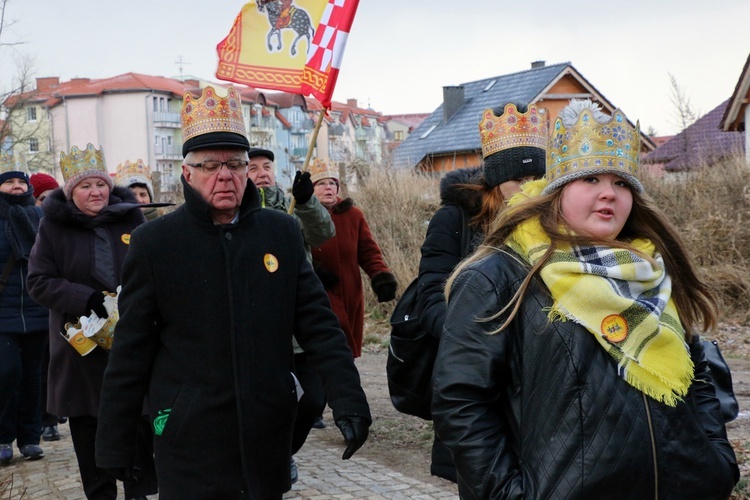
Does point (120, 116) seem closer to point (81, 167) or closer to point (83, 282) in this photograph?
point (81, 167)

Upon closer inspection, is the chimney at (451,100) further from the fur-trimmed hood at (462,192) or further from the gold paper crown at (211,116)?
the gold paper crown at (211,116)

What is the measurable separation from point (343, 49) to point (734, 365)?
22.3 ft

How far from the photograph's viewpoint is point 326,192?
841cm

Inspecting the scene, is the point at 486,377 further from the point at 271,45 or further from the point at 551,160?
the point at 271,45

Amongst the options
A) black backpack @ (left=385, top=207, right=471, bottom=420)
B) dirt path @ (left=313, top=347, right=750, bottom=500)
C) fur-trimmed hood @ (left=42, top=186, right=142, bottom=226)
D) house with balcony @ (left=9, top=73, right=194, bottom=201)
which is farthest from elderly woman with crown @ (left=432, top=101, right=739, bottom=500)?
house with balcony @ (left=9, top=73, right=194, bottom=201)

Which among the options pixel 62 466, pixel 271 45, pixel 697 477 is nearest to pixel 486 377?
pixel 697 477

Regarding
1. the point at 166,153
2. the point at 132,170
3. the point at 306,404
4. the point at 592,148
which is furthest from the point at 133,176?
the point at 166,153

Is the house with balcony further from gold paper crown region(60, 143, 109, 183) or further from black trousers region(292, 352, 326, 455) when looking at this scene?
black trousers region(292, 352, 326, 455)

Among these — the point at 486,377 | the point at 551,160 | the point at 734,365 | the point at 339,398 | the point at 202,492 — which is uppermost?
the point at 551,160

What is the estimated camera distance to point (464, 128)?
1603 inches

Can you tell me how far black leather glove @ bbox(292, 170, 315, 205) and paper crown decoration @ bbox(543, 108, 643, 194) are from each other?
348 cm

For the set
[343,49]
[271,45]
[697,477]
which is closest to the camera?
[697,477]

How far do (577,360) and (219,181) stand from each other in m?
1.90

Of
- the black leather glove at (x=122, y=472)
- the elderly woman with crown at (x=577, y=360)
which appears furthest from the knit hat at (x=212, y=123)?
the elderly woman with crown at (x=577, y=360)
